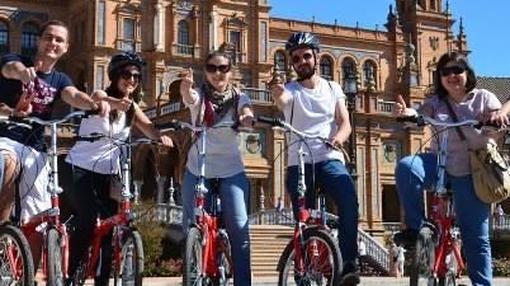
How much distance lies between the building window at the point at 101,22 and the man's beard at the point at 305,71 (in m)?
41.3

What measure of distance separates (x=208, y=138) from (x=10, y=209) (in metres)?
1.88

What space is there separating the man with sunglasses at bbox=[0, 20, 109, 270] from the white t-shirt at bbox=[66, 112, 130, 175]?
42cm

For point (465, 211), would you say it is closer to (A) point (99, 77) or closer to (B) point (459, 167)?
(B) point (459, 167)

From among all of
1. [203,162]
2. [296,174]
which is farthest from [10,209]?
[296,174]

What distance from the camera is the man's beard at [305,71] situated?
Result: 25.8ft

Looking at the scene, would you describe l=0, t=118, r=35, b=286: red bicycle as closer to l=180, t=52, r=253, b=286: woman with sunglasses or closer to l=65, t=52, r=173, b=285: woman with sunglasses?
l=65, t=52, r=173, b=285: woman with sunglasses

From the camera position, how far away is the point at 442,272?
691cm

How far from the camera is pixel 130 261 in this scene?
710cm

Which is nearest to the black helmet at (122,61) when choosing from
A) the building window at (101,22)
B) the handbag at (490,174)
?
the handbag at (490,174)

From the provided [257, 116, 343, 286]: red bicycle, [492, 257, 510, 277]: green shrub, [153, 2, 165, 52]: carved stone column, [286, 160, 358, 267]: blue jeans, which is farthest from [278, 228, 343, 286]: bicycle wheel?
[153, 2, 165, 52]: carved stone column

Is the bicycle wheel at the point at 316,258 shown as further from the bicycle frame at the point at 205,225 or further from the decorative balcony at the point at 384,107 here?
the decorative balcony at the point at 384,107

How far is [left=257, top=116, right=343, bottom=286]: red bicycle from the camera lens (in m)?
A: 7.08

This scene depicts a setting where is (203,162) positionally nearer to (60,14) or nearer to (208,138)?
(208,138)

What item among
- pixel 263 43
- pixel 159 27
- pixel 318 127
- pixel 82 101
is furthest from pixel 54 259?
pixel 263 43
